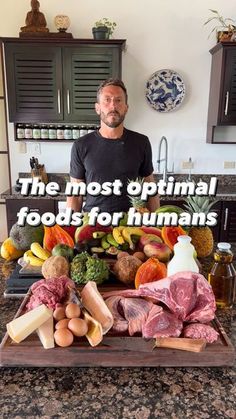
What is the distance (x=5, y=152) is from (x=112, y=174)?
6.06ft

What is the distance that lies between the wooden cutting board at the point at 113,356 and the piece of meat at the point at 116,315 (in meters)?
0.05

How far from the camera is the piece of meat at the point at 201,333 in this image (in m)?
0.88

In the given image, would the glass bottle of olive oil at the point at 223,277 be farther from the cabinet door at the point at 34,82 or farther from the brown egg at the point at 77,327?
the cabinet door at the point at 34,82

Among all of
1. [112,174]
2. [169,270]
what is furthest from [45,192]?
[169,270]

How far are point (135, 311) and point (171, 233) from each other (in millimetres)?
514

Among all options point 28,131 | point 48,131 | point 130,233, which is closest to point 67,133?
point 48,131

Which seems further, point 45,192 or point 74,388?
point 45,192

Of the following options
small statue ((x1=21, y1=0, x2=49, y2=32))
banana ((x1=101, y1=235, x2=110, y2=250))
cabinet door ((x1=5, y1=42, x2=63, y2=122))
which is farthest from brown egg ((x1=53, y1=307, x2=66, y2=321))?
small statue ((x1=21, y1=0, x2=49, y2=32))

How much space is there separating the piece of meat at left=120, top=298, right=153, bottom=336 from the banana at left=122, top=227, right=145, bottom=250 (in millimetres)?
389

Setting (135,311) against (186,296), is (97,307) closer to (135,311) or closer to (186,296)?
(135,311)

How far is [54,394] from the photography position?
2.55ft

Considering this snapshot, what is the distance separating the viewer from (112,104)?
2.06 meters

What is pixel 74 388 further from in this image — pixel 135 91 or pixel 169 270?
pixel 135 91

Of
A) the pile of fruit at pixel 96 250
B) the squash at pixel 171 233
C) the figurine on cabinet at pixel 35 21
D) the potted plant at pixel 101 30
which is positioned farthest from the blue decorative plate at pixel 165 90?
the squash at pixel 171 233
